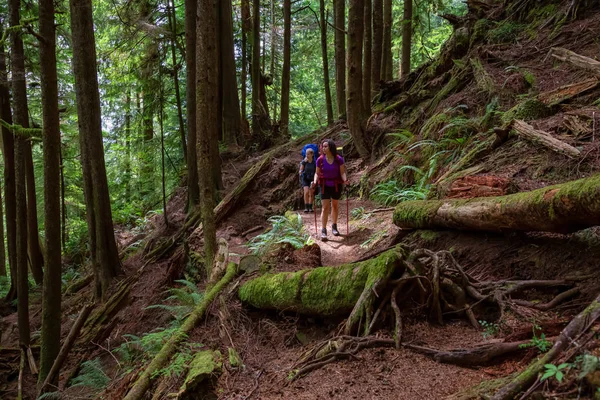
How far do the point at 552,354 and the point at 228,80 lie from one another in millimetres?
14773

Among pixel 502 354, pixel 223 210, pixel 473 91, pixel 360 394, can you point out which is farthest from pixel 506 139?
pixel 223 210

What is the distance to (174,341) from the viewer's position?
5207 millimetres

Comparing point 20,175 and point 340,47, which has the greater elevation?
point 340,47

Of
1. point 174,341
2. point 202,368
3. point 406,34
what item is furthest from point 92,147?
point 406,34

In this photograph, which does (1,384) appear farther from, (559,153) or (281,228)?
(559,153)

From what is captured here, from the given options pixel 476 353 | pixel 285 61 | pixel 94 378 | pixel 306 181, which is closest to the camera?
pixel 476 353

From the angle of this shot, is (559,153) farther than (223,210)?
No

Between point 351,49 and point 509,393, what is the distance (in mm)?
10027

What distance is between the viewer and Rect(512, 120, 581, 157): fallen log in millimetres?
5617

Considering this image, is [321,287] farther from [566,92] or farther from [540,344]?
[566,92]

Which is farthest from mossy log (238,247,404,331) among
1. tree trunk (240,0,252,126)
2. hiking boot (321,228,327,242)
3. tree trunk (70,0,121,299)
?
tree trunk (240,0,252,126)

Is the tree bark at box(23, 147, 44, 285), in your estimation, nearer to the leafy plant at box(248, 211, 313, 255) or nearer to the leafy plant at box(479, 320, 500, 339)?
the leafy plant at box(248, 211, 313, 255)

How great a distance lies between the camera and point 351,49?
10.9m

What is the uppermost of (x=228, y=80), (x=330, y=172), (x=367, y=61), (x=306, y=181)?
(x=228, y=80)
